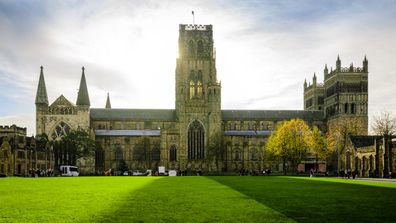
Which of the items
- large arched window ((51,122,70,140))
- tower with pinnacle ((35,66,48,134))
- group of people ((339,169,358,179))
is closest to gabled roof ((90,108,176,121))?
large arched window ((51,122,70,140))

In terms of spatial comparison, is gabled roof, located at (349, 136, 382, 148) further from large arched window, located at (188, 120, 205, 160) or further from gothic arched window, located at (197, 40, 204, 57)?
gothic arched window, located at (197, 40, 204, 57)

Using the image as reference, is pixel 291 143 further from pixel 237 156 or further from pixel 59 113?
pixel 59 113

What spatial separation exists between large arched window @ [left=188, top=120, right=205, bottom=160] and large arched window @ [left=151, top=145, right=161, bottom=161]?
7.61 meters

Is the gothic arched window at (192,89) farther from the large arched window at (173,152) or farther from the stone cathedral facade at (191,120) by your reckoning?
the large arched window at (173,152)

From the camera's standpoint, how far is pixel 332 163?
116250 millimetres

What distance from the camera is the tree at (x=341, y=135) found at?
96.6m

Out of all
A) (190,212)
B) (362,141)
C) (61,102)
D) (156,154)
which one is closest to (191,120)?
(156,154)

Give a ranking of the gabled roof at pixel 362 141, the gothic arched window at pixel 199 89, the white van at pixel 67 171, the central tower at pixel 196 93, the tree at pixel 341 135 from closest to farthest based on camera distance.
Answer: the gabled roof at pixel 362 141
the white van at pixel 67 171
the tree at pixel 341 135
the central tower at pixel 196 93
the gothic arched window at pixel 199 89

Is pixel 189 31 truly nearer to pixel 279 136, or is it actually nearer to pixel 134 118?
pixel 134 118

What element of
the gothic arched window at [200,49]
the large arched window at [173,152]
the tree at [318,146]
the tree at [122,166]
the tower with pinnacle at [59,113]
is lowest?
the tree at [122,166]

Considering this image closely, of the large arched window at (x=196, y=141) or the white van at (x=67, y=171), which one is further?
the large arched window at (x=196, y=141)

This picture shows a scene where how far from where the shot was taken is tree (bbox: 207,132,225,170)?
115m

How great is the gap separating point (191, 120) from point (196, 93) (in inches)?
375

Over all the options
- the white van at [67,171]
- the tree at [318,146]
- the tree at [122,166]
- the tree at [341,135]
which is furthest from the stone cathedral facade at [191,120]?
the white van at [67,171]
